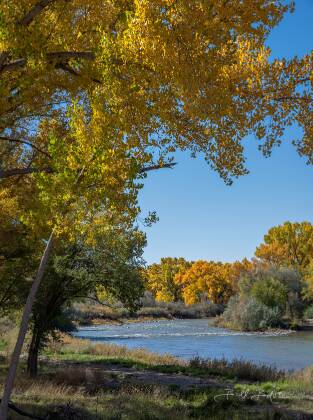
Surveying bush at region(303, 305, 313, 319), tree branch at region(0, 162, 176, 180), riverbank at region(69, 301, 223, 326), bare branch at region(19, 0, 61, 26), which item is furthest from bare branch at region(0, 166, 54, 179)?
riverbank at region(69, 301, 223, 326)

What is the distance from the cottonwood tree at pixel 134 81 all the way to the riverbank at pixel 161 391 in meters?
2.99

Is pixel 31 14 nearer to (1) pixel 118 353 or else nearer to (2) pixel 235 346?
(1) pixel 118 353

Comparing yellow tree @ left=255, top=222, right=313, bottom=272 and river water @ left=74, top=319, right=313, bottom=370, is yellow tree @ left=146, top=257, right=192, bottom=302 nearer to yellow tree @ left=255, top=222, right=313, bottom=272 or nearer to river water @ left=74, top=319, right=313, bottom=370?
yellow tree @ left=255, top=222, right=313, bottom=272

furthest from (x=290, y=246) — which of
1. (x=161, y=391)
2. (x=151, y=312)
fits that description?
(x=161, y=391)

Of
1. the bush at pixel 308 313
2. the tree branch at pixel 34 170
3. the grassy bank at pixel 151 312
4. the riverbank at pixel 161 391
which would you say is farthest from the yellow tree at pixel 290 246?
the tree branch at pixel 34 170

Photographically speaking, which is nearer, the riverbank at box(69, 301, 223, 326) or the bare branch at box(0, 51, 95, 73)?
the bare branch at box(0, 51, 95, 73)

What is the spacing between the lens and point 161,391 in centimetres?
1342

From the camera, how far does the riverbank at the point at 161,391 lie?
10.3 metres

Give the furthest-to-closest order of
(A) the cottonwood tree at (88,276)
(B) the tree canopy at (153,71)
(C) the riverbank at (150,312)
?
(C) the riverbank at (150,312) → (A) the cottonwood tree at (88,276) → (B) the tree canopy at (153,71)

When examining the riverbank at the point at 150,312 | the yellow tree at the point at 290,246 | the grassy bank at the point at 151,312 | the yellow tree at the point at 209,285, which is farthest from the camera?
the yellow tree at the point at 209,285

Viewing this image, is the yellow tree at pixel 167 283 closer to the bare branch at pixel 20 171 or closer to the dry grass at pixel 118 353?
the dry grass at pixel 118 353

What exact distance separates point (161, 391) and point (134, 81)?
888 centimetres

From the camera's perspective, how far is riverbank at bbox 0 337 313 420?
33.8 ft

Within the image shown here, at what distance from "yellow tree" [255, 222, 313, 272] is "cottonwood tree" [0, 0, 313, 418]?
69.9m
